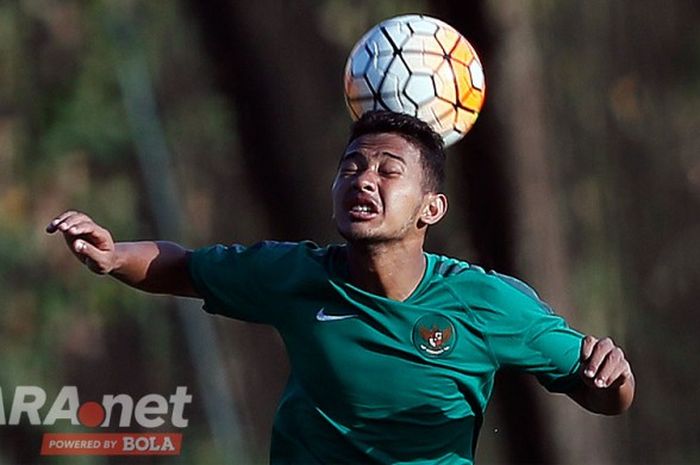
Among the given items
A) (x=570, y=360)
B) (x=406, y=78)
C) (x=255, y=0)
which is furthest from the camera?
(x=255, y=0)

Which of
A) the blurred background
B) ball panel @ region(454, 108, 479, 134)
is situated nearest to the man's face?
ball panel @ region(454, 108, 479, 134)

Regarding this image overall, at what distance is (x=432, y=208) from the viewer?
3945 millimetres

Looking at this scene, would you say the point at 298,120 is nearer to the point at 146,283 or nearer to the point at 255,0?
the point at 255,0

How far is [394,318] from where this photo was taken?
3875 mm

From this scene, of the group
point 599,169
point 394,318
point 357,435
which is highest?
point 599,169

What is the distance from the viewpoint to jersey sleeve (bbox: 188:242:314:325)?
157 inches

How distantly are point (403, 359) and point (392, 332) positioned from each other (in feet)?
0.22

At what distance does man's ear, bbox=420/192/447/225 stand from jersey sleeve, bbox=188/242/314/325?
32 cm

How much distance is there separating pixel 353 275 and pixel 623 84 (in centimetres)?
248

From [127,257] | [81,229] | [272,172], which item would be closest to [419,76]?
[127,257]

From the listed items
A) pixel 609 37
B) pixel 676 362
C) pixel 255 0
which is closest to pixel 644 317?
pixel 676 362

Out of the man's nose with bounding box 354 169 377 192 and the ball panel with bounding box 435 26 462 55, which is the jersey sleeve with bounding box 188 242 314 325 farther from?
the ball panel with bounding box 435 26 462 55

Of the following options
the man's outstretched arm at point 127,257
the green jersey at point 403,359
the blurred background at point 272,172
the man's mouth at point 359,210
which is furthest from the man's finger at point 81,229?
the blurred background at point 272,172

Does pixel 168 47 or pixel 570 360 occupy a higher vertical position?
pixel 168 47
